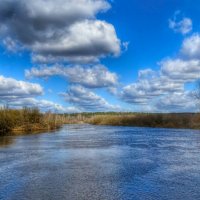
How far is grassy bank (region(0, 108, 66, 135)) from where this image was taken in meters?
57.1

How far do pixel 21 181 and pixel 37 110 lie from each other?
5241cm

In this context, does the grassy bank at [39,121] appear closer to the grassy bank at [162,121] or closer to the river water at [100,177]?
the grassy bank at [162,121]

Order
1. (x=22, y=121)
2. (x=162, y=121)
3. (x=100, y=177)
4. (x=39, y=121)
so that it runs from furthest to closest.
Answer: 1. (x=162, y=121)
2. (x=39, y=121)
3. (x=22, y=121)
4. (x=100, y=177)

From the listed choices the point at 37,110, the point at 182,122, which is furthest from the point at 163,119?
the point at 37,110

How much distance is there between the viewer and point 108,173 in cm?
1777

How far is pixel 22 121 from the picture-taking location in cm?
6325

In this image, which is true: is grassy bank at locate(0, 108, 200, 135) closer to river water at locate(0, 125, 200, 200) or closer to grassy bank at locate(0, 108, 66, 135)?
grassy bank at locate(0, 108, 66, 135)

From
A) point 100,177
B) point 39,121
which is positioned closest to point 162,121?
point 39,121

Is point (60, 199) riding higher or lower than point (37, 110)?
lower

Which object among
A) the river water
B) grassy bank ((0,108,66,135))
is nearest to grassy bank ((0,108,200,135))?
grassy bank ((0,108,66,135))

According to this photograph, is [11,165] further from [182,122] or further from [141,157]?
[182,122]

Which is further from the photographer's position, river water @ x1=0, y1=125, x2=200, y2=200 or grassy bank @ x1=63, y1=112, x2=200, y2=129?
grassy bank @ x1=63, y1=112, x2=200, y2=129

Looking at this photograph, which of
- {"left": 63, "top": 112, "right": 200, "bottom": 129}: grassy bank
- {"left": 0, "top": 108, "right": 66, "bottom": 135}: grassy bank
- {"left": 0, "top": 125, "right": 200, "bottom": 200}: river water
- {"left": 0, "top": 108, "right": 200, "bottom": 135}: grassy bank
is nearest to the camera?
{"left": 0, "top": 125, "right": 200, "bottom": 200}: river water

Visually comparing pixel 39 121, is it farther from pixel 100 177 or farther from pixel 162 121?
pixel 100 177
